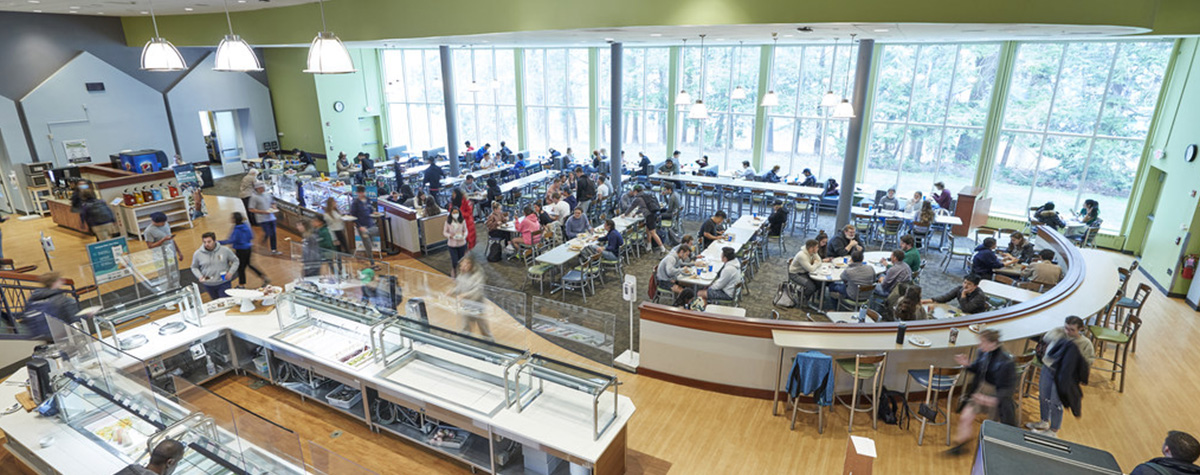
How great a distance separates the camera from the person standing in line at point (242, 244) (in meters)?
8.93

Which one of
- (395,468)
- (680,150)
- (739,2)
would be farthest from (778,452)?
(680,150)

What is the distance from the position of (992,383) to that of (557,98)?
56.1ft

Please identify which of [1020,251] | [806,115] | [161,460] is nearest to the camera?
[161,460]

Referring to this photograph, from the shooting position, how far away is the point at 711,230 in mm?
10781

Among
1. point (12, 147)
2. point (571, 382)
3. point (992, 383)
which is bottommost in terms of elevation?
point (992, 383)

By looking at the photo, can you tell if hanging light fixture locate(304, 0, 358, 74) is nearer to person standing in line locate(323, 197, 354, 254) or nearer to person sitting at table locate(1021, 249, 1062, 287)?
person standing in line locate(323, 197, 354, 254)

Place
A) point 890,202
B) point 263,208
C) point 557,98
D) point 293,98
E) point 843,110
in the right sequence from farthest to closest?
point 557,98 < point 293,98 < point 890,202 < point 263,208 < point 843,110

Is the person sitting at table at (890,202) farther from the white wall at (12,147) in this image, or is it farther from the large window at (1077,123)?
the white wall at (12,147)

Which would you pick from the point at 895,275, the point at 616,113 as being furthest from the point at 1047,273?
the point at 616,113

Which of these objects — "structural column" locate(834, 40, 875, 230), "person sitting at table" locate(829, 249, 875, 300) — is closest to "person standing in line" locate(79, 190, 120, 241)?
"person sitting at table" locate(829, 249, 875, 300)

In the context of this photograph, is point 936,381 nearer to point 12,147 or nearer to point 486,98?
point 486,98

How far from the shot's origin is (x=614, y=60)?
14320 millimetres

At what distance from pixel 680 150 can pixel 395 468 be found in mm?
14985

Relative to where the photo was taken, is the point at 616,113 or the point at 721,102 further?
the point at 721,102
